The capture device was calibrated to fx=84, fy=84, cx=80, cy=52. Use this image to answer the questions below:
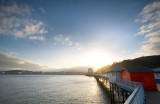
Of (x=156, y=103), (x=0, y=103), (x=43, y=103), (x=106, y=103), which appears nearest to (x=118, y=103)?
(x=106, y=103)

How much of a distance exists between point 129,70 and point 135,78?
2020 millimetres

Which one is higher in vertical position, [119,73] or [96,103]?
[119,73]

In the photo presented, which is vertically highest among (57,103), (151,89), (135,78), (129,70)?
(129,70)

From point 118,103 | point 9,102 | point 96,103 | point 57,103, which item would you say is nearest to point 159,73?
point 118,103

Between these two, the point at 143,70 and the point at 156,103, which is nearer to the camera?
the point at 156,103

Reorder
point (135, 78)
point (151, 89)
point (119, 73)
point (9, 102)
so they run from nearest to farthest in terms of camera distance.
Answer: point (151, 89) < point (135, 78) < point (9, 102) < point (119, 73)

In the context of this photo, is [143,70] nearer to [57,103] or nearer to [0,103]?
[57,103]

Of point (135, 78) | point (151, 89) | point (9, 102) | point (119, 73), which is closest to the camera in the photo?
point (151, 89)

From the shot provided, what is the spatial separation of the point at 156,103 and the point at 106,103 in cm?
1242

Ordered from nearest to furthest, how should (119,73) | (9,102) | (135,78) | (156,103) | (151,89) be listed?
(156,103) → (151,89) → (135,78) → (9,102) → (119,73)

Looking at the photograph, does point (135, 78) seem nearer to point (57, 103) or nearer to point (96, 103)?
point (96, 103)

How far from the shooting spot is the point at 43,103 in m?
20.1

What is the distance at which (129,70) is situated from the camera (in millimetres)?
19969

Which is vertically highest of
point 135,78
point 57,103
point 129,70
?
point 129,70
